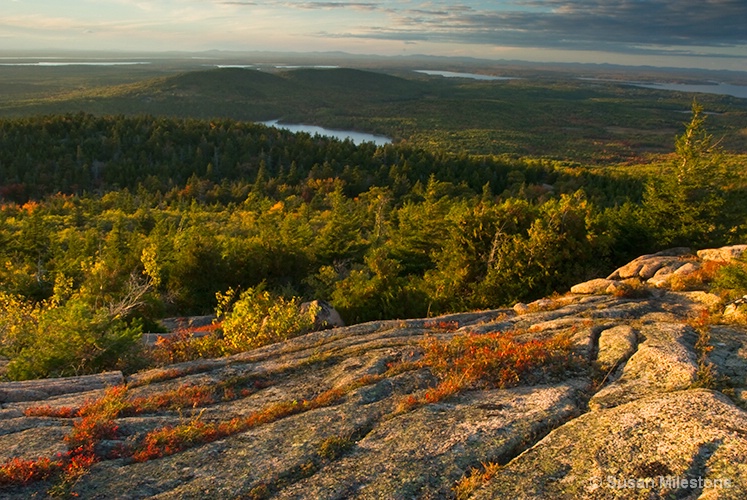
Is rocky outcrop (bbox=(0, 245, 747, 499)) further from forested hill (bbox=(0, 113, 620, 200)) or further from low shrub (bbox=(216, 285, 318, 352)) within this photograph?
forested hill (bbox=(0, 113, 620, 200))

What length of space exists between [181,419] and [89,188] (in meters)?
99.9

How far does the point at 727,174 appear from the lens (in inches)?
1139

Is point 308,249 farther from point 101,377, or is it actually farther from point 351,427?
point 351,427

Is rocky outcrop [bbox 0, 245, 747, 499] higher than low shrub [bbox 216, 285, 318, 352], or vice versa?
rocky outcrop [bbox 0, 245, 747, 499]

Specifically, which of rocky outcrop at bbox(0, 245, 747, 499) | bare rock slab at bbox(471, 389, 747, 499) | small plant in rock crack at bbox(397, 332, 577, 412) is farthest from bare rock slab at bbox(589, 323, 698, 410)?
small plant in rock crack at bbox(397, 332, 577, 412)

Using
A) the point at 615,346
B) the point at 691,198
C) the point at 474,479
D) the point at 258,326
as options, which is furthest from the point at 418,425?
the point at 691,198

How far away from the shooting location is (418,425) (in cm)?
901

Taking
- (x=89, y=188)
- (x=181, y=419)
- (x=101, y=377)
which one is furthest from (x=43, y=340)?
(x=89, y=188)

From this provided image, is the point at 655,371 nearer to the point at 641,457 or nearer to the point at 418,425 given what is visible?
the point at 641,457

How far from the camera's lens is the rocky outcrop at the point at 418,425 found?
294 inches

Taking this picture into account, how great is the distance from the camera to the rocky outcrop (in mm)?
7457

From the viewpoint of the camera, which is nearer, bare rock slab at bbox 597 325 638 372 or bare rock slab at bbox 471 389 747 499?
bare rock slab at bbox 471 389 747 499

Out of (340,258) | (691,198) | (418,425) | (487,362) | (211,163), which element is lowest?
(340,258)

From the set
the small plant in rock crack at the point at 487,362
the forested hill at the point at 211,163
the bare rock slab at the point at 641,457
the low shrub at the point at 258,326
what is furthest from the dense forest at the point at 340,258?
the forested hill at the point at 211,163
